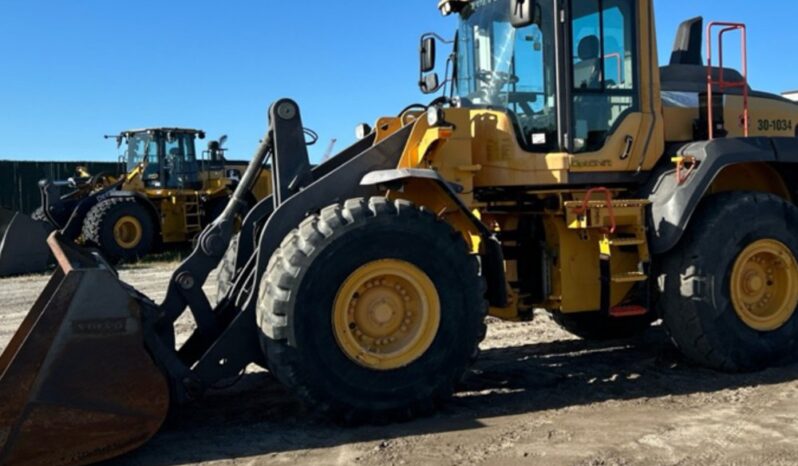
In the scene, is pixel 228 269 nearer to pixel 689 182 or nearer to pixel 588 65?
pixel 588 65

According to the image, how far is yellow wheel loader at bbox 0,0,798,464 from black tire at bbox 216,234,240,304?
0.10ft

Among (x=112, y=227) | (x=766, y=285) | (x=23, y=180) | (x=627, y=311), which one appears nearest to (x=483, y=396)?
(x=627, y=311)

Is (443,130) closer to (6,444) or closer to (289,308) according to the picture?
(289,308)

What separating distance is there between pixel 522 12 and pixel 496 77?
77 cm

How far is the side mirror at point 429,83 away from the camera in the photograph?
22.1 feet

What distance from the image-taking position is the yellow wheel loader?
444 centimetres

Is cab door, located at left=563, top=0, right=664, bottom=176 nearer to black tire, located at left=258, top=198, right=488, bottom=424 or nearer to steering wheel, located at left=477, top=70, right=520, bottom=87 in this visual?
steering wheel, located at left=477, top=70, right=520, bottom=87

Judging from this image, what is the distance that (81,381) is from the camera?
4.31 m

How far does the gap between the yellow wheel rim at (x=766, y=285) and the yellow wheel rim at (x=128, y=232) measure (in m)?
14.0

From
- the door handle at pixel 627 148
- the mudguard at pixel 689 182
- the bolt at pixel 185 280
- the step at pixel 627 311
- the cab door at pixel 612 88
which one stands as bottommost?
the step at pixel 627 311

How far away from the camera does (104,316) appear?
4.43 meters

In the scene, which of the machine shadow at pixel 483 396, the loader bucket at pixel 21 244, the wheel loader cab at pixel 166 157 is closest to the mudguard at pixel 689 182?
the machine shadow at pixel 483 396

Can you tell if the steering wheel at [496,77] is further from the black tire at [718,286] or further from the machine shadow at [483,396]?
the machine shadow at [483,396]

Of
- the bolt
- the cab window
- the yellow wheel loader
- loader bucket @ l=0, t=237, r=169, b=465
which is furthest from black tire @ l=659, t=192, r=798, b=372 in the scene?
loader bucket @ l=0, t=237, r=169, b=465
